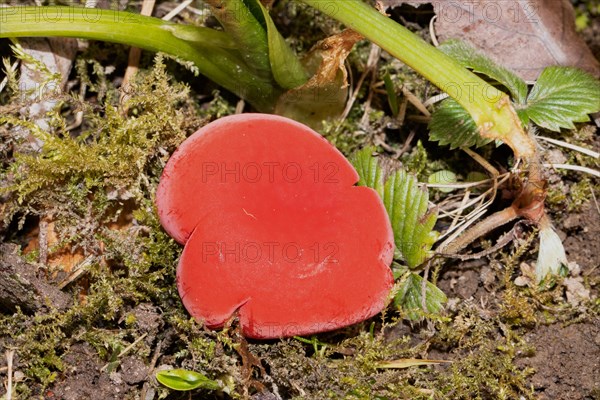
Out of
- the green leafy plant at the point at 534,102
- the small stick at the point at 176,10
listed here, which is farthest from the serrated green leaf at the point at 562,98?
the small stick at the point at 176,10

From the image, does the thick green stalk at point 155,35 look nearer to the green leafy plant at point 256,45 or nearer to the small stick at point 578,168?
the green leafy plant at point 256,45

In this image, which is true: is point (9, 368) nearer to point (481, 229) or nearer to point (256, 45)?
point (256, 45)

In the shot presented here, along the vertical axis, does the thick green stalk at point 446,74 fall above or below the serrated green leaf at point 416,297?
above

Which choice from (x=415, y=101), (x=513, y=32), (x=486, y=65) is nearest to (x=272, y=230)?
(x=415, y=101)

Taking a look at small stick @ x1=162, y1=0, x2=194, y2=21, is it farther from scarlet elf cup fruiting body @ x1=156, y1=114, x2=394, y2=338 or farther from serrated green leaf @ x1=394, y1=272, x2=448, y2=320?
serrated green leaf @ x1=394, y1=272, x2=448, y2=320

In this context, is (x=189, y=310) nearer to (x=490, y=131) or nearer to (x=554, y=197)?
(x=490, y=131)

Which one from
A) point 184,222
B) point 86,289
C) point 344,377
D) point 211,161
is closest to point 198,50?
point 211,161
